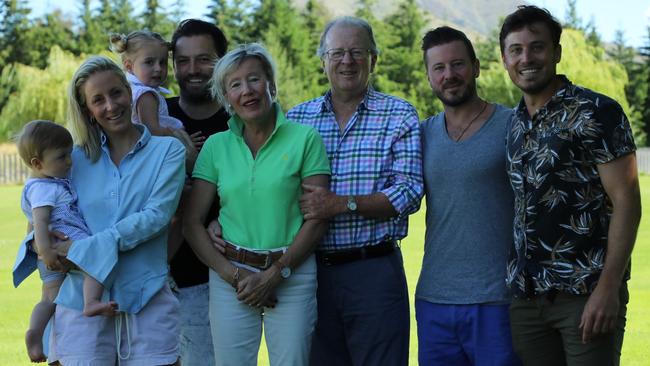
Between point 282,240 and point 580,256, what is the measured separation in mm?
1357

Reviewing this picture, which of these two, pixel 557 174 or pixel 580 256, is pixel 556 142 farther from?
pixel 580 256

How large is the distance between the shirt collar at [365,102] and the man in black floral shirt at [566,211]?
31.6 inches

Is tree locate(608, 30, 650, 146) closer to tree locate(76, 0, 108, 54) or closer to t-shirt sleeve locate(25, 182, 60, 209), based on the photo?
tree locate(76, 0, 108, 54)

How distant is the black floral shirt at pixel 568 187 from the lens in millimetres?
3613

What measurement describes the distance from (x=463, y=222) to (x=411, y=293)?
5893 millimetres

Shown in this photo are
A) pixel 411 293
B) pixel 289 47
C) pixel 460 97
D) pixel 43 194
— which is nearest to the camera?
pixel 43 194

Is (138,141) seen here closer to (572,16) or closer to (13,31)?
(13,31)

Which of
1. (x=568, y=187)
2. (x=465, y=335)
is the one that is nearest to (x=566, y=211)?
(x=568, y=187)

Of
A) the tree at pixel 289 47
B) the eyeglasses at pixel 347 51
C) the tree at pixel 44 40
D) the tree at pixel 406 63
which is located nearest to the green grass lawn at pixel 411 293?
the eyeglasses at pixel 347 51

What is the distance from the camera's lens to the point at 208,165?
13.8 ft

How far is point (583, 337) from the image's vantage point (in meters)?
3.67

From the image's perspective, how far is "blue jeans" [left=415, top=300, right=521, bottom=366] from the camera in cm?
419

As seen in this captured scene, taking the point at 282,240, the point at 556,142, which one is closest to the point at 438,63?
the point at 556,142

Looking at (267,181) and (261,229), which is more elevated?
(267,181)
